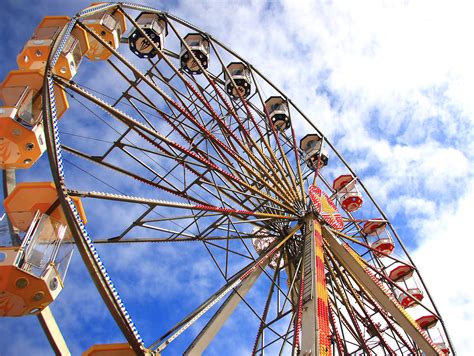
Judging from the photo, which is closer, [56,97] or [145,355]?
[145,355]

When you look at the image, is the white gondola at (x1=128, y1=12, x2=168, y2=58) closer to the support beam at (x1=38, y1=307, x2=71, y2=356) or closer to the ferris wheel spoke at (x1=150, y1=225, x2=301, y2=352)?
the ferris wheel spoke at (x1=150, y1=225, x2=301, y2=352)

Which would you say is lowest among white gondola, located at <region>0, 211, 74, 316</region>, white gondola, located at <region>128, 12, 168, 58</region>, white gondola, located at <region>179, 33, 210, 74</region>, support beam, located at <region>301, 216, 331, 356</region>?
white gondola, located at <region>0, 211, 74, 316</region>

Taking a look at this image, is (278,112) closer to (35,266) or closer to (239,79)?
(239,79)

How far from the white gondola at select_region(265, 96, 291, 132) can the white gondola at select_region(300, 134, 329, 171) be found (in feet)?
4.35

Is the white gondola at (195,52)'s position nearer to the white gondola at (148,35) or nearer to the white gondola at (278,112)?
the white gondola at (148,35)

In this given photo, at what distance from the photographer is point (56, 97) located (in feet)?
26.6

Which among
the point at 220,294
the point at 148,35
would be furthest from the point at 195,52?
the point at 220,294

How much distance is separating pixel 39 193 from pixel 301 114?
1126 centimetres

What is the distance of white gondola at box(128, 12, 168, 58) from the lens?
13094mm

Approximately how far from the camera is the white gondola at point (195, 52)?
1429 cm

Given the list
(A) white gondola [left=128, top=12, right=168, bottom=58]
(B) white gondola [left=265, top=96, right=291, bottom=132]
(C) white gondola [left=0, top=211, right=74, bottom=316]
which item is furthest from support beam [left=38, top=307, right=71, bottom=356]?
(B) white gondola [left=265, top=96, right=291, bottom=132]

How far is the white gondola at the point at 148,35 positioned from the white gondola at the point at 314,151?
629 centimetres

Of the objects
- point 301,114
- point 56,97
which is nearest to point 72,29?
point 56,97

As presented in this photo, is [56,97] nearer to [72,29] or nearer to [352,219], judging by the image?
[72,29]
